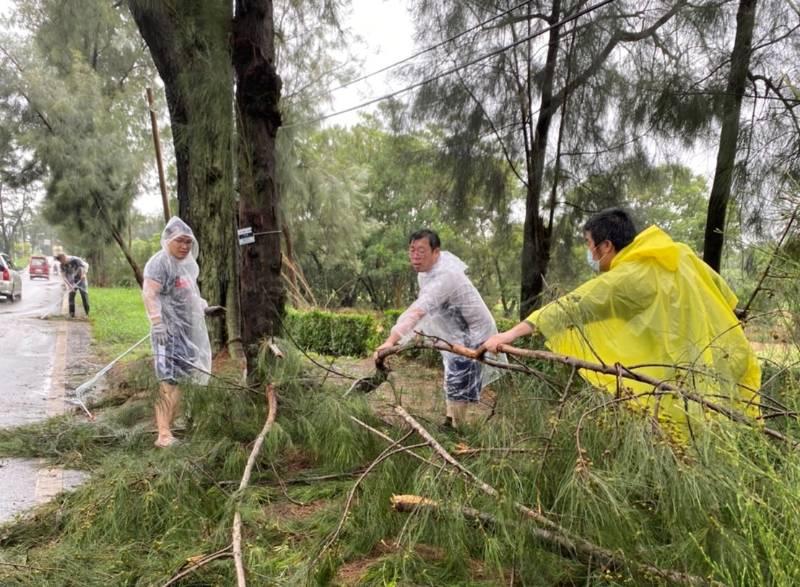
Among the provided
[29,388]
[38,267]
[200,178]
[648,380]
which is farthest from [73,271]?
[38,267]

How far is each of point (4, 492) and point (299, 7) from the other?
196 inches

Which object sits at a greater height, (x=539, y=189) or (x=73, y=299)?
(x=539, y=189)

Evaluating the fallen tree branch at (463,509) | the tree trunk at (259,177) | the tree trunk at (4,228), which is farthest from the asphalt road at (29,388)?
the tree trunk at (4,228)

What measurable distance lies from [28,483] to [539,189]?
219 inches

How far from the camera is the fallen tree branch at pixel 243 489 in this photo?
179 cm

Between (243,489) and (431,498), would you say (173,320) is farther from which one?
(431,498)

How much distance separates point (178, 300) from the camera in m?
4.00

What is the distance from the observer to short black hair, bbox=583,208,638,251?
243 cm

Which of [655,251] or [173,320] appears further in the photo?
[173,320]

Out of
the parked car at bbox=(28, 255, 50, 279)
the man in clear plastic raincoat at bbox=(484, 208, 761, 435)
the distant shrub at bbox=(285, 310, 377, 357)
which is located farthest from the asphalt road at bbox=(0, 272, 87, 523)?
the parked car at bbox=(28, 255, 50, 279)

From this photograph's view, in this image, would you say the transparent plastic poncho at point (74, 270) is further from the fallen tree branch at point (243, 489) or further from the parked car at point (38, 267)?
the parked car at point (38, 267)

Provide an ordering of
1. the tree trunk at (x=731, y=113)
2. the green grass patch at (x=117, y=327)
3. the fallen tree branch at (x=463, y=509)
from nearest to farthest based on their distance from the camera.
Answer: the fallen tree branch at (x=463, y=509)
the tree trunk at (x=731, y=113)
the green grass patch at (x=117, y=327)

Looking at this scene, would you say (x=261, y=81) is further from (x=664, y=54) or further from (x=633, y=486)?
(x=664, y=54)

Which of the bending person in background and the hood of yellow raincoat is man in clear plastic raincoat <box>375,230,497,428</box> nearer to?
the hood of yellow raincoat
